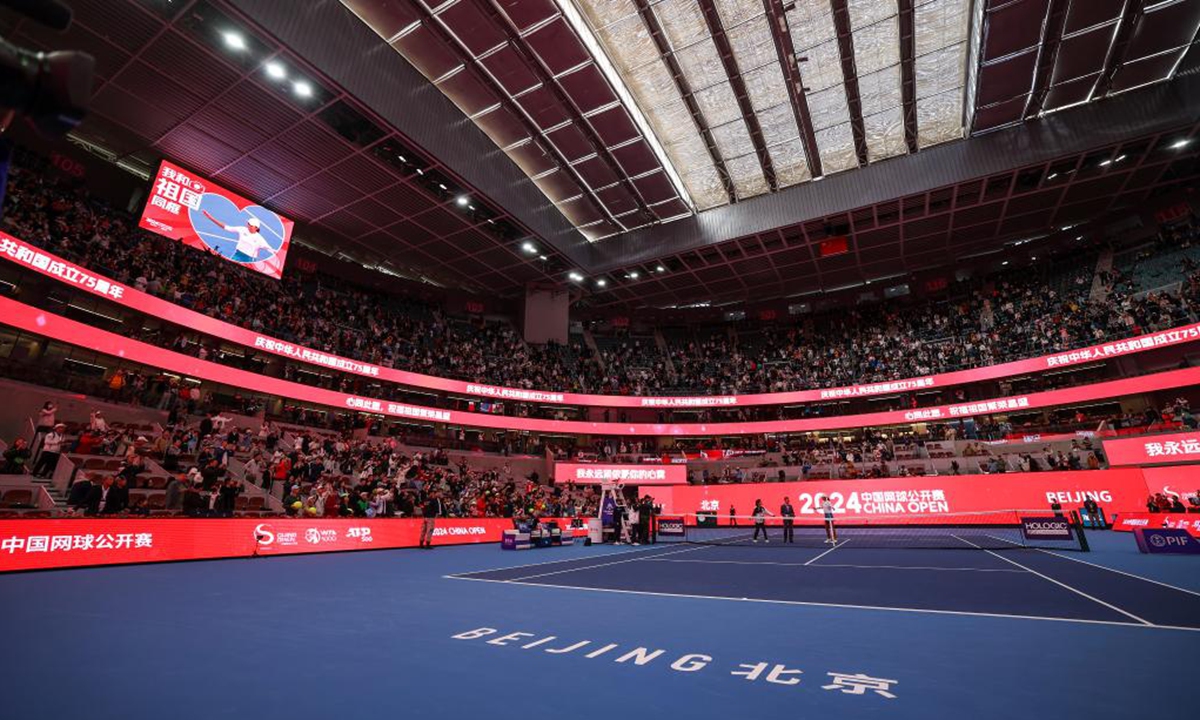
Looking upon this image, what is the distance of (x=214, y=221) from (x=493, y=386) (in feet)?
63.1

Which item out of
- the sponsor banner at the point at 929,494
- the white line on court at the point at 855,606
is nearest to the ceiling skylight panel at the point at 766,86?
the sponsor banner at the point at 929,494

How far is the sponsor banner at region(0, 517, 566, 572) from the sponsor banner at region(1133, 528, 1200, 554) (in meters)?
21.6

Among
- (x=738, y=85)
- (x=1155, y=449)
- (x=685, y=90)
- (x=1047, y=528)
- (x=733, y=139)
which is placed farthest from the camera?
(x=733, y=139)

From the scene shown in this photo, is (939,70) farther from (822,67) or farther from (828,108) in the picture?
(822,67)

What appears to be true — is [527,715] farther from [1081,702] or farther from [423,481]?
[423,481]

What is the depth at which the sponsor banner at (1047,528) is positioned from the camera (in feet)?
52.9

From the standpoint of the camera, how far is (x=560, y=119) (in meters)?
25.8

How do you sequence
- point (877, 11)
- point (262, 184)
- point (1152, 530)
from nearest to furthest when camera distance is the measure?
point (1152, 530) < point (877, 11) < point (262, 184)

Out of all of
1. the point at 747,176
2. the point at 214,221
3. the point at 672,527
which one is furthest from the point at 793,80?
the point at 214,221

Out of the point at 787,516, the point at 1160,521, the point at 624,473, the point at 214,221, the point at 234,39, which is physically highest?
the point at 234,39

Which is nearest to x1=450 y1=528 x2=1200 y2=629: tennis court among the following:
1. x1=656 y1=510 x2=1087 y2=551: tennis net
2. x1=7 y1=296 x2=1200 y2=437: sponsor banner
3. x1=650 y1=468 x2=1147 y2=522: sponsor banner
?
x1=656 y1=510 x2=1087 y2=551: tennis net

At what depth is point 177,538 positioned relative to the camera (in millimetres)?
12305

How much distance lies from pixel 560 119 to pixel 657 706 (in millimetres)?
26627

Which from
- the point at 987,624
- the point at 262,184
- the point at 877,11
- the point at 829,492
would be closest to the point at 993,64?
the point at 877,11
